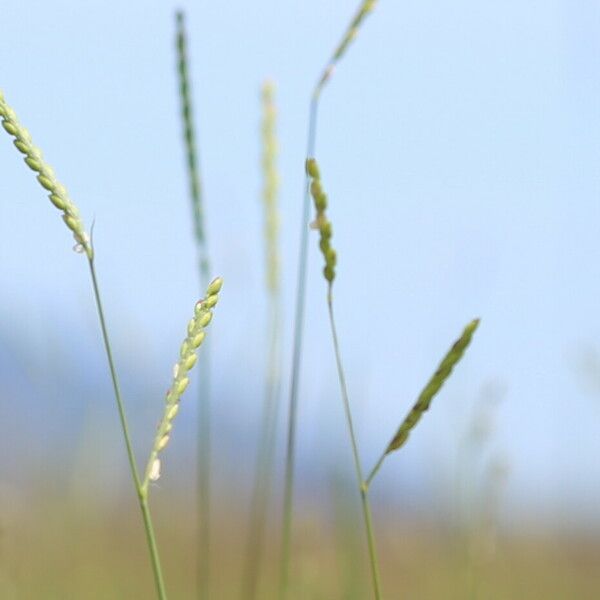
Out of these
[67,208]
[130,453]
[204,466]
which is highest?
[204,466]

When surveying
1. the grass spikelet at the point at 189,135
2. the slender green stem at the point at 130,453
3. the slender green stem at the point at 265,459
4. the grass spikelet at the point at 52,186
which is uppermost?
the grass spikelet at the point at 189,135

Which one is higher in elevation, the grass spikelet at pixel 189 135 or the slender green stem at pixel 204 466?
the grass spikelet at pixel 189 135

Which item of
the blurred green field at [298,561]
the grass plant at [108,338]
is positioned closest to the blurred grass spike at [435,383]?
the grass plant at [108,338]

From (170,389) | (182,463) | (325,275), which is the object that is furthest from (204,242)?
(182,463)

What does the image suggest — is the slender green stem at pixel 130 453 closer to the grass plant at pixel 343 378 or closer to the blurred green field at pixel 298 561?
the grass plant at pixel 343 378

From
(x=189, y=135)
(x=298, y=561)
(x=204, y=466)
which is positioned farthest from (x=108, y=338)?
(x=298, y=561)

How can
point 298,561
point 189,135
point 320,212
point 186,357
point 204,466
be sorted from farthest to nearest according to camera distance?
point 298,561 < point 204,466 < point 189,135 < point 320,212 < point 186,357

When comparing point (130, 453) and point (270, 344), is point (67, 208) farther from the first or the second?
point (270, 344)
